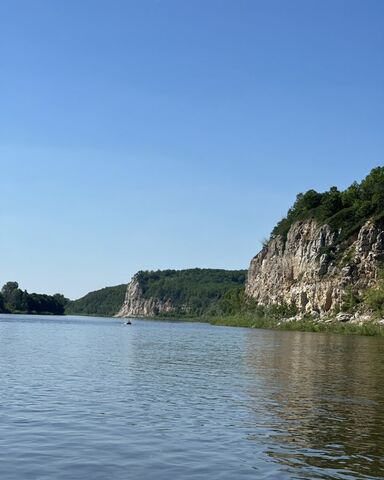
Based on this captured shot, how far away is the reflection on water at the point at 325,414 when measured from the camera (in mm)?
15719

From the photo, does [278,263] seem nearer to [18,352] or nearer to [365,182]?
[365,182]

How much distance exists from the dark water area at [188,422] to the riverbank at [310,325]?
56119 millimetres

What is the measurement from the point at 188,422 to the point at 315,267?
378ft

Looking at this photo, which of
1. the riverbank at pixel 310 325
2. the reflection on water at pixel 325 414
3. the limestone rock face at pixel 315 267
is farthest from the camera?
the limestone rock face at pixel 315 267

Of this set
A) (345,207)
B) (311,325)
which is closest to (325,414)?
(311,325)

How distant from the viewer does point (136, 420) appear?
20.2m

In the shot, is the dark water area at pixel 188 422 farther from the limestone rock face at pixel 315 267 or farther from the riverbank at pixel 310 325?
the limestone rock face at pixel 315 267

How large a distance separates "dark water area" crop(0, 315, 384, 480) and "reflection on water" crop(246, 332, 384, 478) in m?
0.04

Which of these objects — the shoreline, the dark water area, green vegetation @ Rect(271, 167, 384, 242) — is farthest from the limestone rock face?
the dark water area

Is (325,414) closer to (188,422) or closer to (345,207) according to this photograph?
(188,422)

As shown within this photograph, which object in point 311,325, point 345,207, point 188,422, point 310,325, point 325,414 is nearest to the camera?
point 188,422

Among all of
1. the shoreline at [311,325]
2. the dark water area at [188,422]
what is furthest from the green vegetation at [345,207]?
the dark water area at [188,422]

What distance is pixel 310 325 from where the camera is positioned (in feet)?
365

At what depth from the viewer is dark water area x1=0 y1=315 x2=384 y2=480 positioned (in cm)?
1494
